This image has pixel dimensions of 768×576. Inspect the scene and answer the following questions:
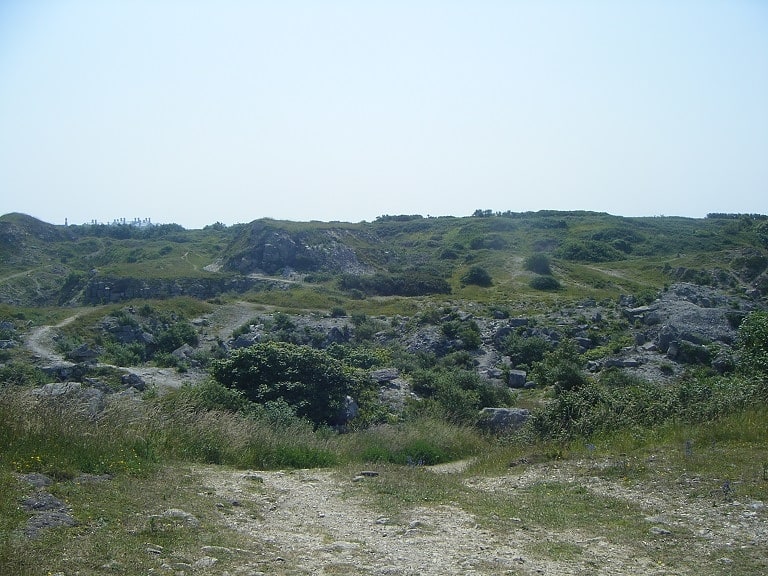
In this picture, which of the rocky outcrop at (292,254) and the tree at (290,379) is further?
the rocky outcrop at (292,254)

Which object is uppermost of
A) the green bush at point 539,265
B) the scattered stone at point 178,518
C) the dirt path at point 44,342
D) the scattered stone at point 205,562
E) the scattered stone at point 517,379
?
the green bush at point 539,265

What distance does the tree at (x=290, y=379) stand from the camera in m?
16.1

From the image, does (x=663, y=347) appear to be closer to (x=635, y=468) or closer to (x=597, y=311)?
(x=597, y=311)

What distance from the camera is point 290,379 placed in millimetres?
16516

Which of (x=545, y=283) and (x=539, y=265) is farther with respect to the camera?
(x=539, y=265)

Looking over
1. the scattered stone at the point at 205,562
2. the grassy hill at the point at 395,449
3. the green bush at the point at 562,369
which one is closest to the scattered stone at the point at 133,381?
the grassy hill at the point at 395,449

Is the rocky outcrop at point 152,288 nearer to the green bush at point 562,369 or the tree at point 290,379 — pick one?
the green bush at point 562,369

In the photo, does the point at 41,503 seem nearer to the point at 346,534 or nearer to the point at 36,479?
the point at 36,479

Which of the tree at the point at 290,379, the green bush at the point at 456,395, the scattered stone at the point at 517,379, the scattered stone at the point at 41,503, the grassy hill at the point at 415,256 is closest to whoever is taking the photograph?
the scattered stone at the point at 41,503

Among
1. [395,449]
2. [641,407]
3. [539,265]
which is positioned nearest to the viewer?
[395,449]

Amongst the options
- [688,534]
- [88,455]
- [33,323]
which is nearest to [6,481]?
[88,455]

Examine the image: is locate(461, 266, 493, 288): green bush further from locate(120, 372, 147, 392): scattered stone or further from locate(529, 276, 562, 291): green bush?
locate(120, 372, 147, 392): scattered stone

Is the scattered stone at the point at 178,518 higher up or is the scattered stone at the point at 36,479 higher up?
the scattered stone at the point at 36,479

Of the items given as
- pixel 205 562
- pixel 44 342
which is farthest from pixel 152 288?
pixel 205 562
